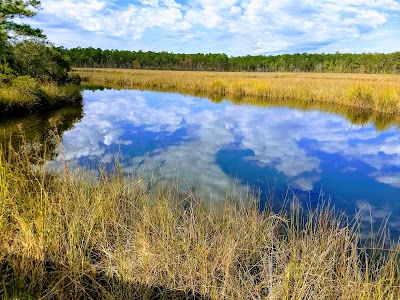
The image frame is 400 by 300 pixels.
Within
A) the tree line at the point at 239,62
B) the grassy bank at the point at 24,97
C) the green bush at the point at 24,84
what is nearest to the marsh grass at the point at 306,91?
the grassy bank at the point at 24,97

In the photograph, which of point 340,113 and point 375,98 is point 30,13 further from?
point 375,98

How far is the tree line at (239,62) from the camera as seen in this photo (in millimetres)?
80750

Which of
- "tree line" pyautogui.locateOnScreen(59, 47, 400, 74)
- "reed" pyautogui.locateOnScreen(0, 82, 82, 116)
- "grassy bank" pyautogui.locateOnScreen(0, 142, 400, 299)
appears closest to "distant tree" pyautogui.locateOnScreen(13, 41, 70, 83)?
"reed" pyautogui.locateOnScreen(0, 82, 82, 116)

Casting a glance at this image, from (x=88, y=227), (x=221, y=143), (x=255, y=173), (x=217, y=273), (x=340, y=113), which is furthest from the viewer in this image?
(x=340, y=113)

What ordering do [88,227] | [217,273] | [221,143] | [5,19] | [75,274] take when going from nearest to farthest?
[75,274]
[217,273]
[88,227]
[221,143]
[5,19]

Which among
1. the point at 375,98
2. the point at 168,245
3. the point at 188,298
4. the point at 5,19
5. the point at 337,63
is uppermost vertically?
the point at 337,63

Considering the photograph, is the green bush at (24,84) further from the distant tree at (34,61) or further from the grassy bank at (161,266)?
the grassy bank at (161,266)

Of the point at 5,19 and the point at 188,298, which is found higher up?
the point at 5,19

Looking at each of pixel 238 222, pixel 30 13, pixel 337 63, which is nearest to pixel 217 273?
pixel 238 222

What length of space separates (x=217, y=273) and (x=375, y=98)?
54.6 ft

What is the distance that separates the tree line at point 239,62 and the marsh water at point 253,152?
74.8m

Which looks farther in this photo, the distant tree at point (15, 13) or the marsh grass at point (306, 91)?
the marsh grass at point (306, 91)

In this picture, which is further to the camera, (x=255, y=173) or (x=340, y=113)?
(x=340, y=113)

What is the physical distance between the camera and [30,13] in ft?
38.1
